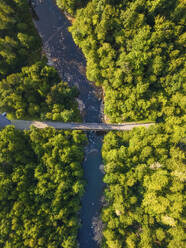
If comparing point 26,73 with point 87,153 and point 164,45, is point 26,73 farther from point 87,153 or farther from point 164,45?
point 164,45

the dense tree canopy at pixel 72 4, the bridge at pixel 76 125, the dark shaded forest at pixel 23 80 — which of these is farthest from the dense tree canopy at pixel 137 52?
the dark shaded forest at pixel 23 80

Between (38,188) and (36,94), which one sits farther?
(36,94)

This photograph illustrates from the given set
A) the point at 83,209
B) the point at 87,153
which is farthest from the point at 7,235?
the point at 87,153

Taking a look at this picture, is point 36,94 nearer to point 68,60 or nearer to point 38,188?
point 68,60

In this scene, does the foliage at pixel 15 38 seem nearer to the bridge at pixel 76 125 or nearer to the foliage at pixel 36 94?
the foliage at pixel 36 94

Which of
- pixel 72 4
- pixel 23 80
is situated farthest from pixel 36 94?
pixel 72 4

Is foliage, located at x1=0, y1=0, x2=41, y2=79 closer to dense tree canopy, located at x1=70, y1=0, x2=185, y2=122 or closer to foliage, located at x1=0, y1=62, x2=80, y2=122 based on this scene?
foliage, located at x1=0, y1=62, x2=80, y2=122
